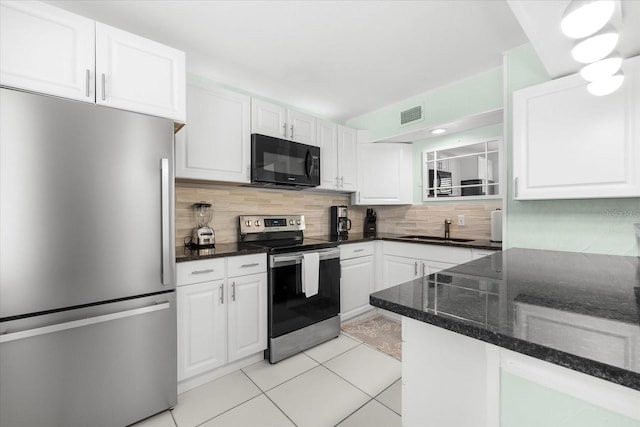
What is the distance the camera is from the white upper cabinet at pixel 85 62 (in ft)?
4.22

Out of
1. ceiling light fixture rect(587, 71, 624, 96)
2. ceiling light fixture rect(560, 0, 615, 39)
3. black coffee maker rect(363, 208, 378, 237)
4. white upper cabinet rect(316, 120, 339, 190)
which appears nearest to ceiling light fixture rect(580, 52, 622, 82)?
ceiling light fixture rect(587, 71, 624, 96)

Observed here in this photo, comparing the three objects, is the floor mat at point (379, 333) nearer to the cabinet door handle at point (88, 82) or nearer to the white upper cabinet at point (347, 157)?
the white upper cabinet at point (347, 157)

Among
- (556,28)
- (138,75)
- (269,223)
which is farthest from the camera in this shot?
(269,223)

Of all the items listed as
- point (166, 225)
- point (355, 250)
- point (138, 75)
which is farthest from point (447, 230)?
point (138, 75)

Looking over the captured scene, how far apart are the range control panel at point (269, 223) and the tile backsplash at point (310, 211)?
9 cm

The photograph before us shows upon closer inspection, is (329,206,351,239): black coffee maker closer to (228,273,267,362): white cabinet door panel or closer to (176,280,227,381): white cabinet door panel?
(228,273,267,362): white cabinet door panel

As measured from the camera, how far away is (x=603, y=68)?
3.22 ft

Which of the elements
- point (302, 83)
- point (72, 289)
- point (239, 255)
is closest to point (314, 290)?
point (239, 255)

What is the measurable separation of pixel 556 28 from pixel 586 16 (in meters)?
0.73

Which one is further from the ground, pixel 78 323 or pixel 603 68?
pixel 603 68

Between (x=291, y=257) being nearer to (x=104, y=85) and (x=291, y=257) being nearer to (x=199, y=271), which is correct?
(x=199, y=271)

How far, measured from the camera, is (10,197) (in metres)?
1.25

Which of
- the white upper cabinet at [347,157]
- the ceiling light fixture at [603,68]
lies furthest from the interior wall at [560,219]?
the white upper cabinet at [347,157]

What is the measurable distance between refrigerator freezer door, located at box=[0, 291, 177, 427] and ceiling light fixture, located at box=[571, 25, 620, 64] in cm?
219
